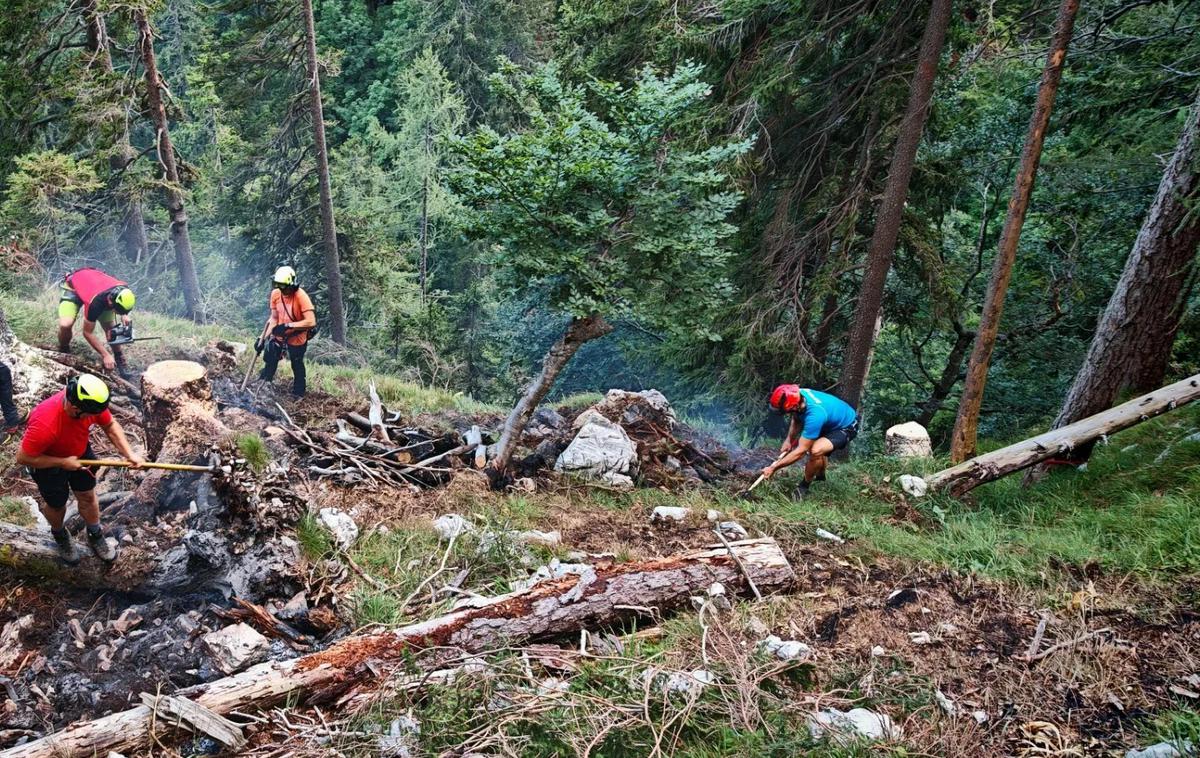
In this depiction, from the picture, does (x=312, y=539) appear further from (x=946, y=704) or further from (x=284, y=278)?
(x=946, y=704)

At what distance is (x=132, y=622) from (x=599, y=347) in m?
13.5

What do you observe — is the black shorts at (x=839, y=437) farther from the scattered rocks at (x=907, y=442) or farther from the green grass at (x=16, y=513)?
the green grass at (x=16, y=513)

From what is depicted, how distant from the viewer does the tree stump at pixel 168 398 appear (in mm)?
6359

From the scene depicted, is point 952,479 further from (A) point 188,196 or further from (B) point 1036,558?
(A) point 188,196

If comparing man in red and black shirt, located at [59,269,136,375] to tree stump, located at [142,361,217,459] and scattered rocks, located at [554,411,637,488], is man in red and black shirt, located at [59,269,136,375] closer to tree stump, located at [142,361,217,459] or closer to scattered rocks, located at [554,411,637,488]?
tree stump, located at [142,361,217,459]

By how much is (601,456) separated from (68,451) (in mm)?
4848

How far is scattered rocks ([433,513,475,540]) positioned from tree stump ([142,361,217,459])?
95.8 inches

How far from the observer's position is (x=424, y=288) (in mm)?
21656

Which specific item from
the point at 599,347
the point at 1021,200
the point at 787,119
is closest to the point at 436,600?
the point at 1021,200

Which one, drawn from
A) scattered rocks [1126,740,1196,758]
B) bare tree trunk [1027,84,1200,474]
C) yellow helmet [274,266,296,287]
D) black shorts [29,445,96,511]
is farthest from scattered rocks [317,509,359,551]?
bare tree trunk [1027,84,1200,474]

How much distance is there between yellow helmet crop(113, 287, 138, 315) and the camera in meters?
7.48

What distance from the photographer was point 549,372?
24.9 ft

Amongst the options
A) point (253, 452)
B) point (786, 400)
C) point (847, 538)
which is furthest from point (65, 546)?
point (786, 400)

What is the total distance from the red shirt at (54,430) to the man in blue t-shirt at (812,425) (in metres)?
5.91
